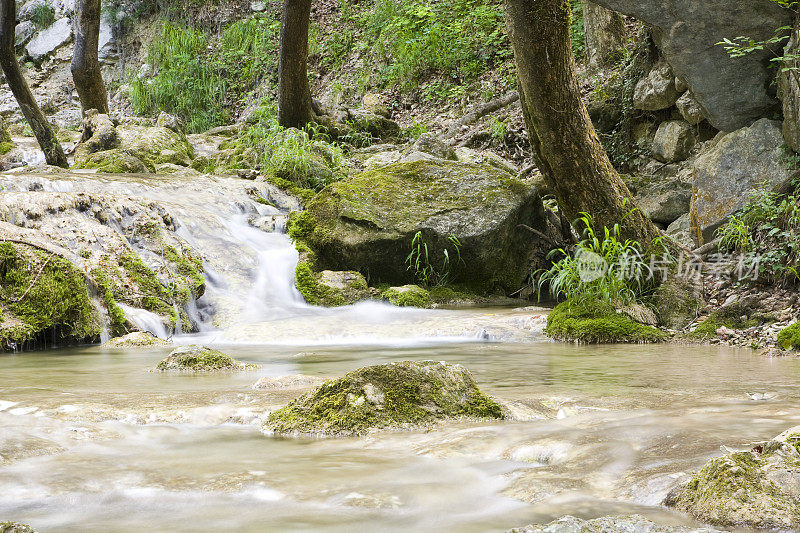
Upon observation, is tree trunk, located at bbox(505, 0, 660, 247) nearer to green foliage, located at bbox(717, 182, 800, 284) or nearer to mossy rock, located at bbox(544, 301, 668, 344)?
green foliage, located at bbox(717, 182, 800, 284)

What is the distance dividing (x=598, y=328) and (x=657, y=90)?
525 cm

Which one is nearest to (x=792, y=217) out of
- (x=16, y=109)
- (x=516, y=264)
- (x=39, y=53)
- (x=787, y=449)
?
(x=516, y=264)

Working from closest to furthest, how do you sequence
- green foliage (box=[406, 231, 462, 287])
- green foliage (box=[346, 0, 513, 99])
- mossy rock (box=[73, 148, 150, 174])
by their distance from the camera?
green foliage (box=[406, 231, 462, 287])
mossy rock (box=[73, 148, 150, 174])
green foliage (box=[346, 0, 513, 99])

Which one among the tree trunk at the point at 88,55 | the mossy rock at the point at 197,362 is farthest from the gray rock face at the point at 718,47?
the tree trunk at the point at 88,55

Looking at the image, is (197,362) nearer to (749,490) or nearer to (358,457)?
(358,457)

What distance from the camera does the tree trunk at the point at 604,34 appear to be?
498 inches

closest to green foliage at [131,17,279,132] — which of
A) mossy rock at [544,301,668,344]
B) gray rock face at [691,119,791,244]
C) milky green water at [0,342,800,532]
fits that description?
gray rock face at [691,119,791,244]

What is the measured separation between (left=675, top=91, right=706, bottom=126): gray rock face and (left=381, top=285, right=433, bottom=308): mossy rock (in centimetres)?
448

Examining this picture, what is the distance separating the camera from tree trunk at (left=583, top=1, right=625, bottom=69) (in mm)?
12656

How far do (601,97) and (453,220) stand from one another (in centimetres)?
402

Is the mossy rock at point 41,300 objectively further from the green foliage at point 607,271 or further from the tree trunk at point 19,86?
the tree trunk at point 19,86

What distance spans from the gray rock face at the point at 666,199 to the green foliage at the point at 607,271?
2660mm

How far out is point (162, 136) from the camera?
14219mm

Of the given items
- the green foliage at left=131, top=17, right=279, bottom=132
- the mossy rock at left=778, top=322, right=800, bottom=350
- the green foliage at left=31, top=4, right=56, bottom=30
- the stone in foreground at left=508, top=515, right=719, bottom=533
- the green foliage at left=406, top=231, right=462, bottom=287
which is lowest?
the mossy rock at left=778, top=322, right=800, bottom=350
